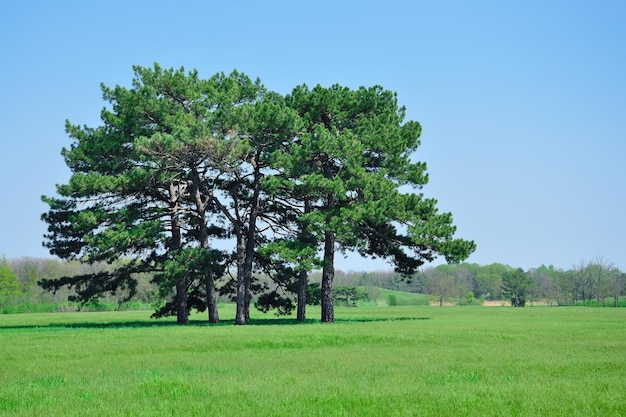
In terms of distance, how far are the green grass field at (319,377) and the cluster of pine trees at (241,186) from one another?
16.0m

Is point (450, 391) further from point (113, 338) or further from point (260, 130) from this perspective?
point (260, 130)

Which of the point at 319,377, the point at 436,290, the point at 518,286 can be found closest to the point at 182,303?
the point at 319,377

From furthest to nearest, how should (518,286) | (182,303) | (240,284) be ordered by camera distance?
(518,286) → (182,303) → (240,284)

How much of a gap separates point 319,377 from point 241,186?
37.5 m

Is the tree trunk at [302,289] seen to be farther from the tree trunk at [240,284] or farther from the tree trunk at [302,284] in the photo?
the tree trunk at [240,284]

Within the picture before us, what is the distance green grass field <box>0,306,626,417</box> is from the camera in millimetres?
13227

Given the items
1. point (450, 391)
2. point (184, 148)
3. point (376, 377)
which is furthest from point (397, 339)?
point (184, 148)

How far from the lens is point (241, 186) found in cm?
5412

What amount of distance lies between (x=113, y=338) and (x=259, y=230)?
20.4m

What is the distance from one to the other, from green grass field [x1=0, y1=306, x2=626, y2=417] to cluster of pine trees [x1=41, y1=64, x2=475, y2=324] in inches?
631

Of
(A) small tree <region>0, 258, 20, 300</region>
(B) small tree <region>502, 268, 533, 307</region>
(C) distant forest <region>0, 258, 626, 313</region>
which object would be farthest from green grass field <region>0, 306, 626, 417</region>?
(B) small tree <region>502, 268, 533, 307</region>

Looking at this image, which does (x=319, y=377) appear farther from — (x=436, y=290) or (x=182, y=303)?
(x=436, y=290)

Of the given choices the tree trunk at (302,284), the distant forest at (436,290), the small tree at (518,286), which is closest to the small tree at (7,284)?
the distant forest at (436,290)

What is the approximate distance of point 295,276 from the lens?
175 ft
